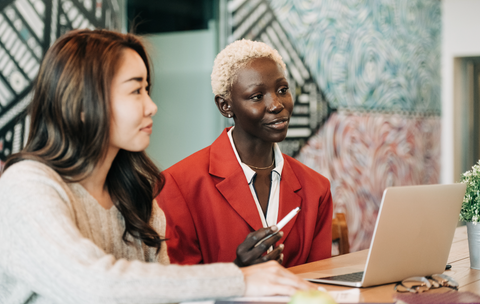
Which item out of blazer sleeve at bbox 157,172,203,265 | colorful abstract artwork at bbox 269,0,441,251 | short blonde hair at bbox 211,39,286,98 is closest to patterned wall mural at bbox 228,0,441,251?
colorful abstract artwork at bbox 269,0,441,251

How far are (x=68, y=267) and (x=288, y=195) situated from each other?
1008mm

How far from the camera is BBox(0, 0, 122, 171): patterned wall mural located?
79.7 inches

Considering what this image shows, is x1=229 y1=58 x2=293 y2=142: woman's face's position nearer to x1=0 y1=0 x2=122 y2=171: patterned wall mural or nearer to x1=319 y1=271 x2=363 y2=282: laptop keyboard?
x1=319 y1=271 x2=363 y2=282: laptop keyboard

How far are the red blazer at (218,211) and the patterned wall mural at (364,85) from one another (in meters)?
1.62

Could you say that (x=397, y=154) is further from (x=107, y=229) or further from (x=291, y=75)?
(x=107, y=229)

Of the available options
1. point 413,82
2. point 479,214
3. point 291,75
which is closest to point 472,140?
point 413,82

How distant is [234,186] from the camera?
Answer: 173 centimetres

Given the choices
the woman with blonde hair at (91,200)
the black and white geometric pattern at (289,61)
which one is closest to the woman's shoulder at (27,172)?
the woman with blonde hair at (91,200)

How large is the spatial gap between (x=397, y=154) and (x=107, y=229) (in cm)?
431

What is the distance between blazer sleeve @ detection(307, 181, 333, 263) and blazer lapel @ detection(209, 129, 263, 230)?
27 centimetres

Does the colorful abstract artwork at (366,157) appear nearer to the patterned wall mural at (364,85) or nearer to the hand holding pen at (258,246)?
the patterned wall mural at (364,85)

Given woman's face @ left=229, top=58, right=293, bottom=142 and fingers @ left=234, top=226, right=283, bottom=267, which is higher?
woman's face @ left=229, top=58, right=293, bottom=142

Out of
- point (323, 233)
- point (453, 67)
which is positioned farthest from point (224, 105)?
point (453, 67)

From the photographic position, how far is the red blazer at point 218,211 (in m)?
1.68
